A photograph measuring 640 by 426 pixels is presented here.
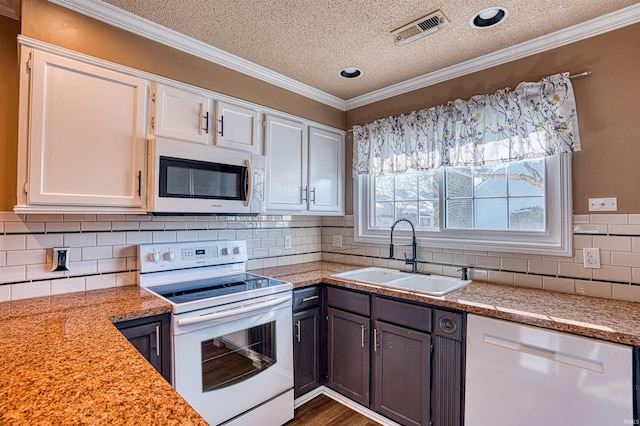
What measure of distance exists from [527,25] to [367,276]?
1.92 metres

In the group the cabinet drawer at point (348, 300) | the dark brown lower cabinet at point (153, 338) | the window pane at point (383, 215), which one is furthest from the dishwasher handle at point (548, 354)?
the dark brown lower cabinet at point (153, 338)

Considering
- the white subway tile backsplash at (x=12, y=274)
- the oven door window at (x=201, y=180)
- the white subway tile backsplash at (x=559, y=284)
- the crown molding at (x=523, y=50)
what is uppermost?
the crown molding at (x=523, y=50)

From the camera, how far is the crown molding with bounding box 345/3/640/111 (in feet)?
5.82

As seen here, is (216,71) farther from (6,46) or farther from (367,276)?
(367,276)

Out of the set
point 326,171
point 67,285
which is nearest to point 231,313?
point 67,285

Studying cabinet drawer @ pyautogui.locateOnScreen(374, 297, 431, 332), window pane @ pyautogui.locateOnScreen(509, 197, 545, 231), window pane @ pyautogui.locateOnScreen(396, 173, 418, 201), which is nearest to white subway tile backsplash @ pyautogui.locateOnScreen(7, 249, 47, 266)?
cabinet drawer @ pyautogui.locateOnScreen(374, 297, 431, 332)

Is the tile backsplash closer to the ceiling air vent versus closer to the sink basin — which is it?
the sink basin

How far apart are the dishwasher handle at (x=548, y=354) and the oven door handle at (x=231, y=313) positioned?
1.15m

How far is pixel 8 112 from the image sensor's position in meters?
1.71

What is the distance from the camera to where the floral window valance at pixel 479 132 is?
1.93m

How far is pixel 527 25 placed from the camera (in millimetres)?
1876

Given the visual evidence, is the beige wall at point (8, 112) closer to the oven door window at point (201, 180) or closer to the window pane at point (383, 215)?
the oven door window at point (201, 180)

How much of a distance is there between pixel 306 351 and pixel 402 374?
666 millimetres

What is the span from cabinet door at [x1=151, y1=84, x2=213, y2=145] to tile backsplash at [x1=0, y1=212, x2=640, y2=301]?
0.59 meters
